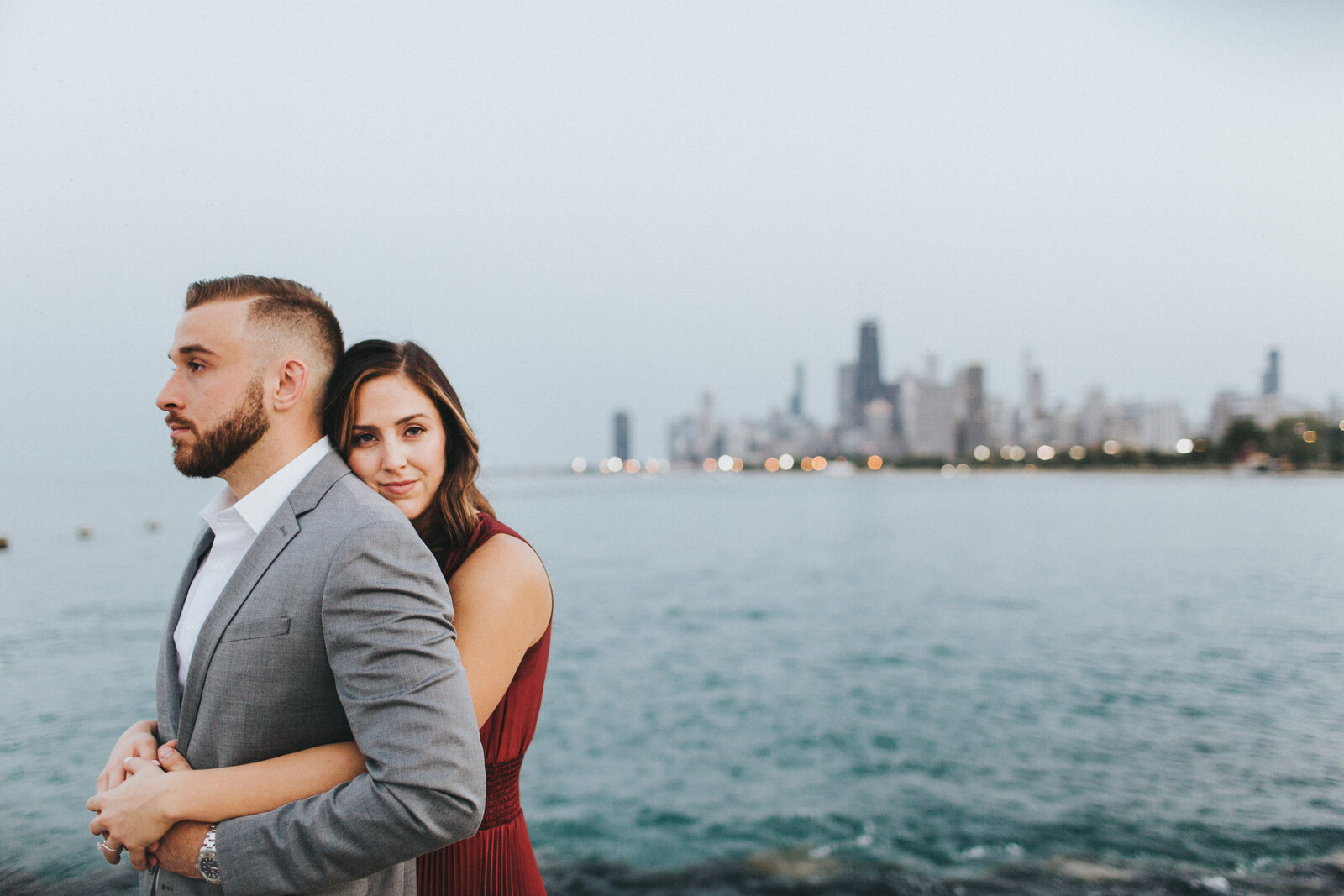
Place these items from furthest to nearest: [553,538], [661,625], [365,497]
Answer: [553,538], [661,625], [365,497]

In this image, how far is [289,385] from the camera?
1.74m

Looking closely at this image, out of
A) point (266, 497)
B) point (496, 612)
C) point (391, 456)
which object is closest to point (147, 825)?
point (266, 497)

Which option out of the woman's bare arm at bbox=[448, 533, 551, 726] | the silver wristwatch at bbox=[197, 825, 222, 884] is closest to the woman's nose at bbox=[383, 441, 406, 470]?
the woman's bare arm at bbox=[448, 533, 551, 726]

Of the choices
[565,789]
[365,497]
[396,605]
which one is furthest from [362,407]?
[565,789]

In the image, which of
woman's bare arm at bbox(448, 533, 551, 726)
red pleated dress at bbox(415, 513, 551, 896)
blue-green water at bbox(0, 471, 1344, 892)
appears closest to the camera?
woman's bare arm at bbox(448, 533, 551, 726)

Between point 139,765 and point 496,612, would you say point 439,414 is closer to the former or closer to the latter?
point 496,612

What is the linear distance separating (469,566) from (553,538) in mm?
40969

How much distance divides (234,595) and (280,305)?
2.02ft

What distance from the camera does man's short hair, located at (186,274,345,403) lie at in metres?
1.69

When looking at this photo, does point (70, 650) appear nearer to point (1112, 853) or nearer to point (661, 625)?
point (661, 625)

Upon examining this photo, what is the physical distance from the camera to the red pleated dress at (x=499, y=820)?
6.75 feet

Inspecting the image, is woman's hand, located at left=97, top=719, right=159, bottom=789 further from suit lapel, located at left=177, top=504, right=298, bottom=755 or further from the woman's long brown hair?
the woman's long brown hair

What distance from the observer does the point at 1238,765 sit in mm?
9602

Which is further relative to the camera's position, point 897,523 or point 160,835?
point 897,523
